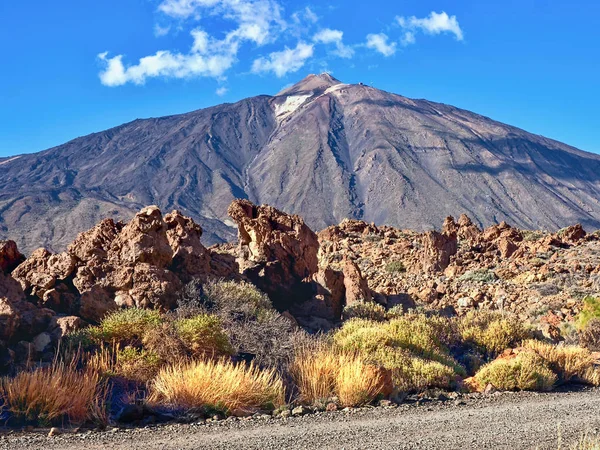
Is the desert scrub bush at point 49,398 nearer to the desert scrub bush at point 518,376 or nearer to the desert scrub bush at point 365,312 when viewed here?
the desert scrub bush at point 518,376

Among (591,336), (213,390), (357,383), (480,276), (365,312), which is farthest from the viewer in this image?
(480,276)

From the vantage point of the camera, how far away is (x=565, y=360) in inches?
369

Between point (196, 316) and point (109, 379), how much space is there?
5.76 ft

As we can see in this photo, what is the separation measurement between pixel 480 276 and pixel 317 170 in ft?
385

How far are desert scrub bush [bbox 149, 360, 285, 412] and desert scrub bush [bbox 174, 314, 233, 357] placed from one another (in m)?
0.83

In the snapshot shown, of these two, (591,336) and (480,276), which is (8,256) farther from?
(480,276)

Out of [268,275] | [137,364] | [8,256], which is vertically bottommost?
[137,364]

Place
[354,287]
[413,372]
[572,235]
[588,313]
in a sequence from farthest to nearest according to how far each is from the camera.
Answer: [572,235], [588,313], [354,287], [413,372]

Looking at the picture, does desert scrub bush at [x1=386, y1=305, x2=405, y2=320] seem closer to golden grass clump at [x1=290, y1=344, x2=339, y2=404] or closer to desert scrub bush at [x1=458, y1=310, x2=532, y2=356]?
desert scrub bush at [x1=458, y1=310, x2=532, y2=356]

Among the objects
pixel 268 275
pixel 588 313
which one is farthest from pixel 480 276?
pixel 268 275

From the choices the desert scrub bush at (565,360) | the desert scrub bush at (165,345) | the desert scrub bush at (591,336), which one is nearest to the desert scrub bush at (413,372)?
the desert scrub bush at (565,360)

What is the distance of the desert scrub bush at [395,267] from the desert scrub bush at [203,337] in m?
14.6

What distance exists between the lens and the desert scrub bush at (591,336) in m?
12.2

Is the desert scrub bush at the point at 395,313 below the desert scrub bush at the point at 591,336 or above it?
above
